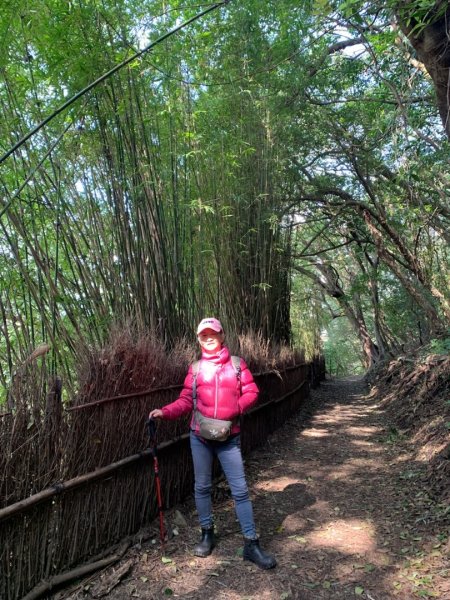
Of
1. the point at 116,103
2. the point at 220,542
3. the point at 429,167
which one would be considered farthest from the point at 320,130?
the point at 220,542

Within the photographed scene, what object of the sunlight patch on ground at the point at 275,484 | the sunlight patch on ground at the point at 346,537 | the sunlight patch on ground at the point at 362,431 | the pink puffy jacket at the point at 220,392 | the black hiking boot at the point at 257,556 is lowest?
the sunlight patch on ground at the point at 346,537

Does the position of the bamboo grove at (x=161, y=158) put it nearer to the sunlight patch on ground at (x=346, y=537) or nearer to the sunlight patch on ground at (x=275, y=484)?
the sunlight patch on ground at (x=275, y=484)

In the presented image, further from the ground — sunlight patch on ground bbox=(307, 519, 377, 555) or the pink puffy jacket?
the pink puffy jacket

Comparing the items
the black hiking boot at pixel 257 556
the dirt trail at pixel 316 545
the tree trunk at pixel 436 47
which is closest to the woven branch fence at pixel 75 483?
the dirt trail at pixel 316 545

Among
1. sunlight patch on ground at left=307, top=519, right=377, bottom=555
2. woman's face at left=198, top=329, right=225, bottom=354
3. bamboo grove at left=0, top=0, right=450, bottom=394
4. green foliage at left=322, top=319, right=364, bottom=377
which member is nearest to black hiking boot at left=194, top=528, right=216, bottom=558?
sunlight patch on ground at left=307, top=519, right=377, bottom=555

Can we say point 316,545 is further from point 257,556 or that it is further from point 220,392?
point 220,392

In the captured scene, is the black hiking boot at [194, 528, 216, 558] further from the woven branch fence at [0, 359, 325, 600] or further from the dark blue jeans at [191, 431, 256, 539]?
the woven branch fence at [0, 359, 325, 600]

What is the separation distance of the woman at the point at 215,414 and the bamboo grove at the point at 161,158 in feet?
2.17

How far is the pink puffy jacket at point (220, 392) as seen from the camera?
2.37 metres

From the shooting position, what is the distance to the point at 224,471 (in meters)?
2.40

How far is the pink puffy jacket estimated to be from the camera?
7.76 feet

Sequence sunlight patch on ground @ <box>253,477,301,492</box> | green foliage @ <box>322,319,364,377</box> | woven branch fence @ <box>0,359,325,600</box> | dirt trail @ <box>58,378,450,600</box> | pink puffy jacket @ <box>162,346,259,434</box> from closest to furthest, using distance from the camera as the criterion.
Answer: woven branch fence @ <box>0,359,325,600</box> → dirt trail @ <box>58,378,450,600</box> → pink puffy jacket @ <box>162,346,259,434</box> → sunlight patch on ground @ <box>253,477,301,492</box> → green foliage @ <box>322,319,364,377</box>

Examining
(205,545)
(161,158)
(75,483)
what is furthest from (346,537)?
(161,158)

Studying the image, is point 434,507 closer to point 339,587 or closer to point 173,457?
point 339,587
